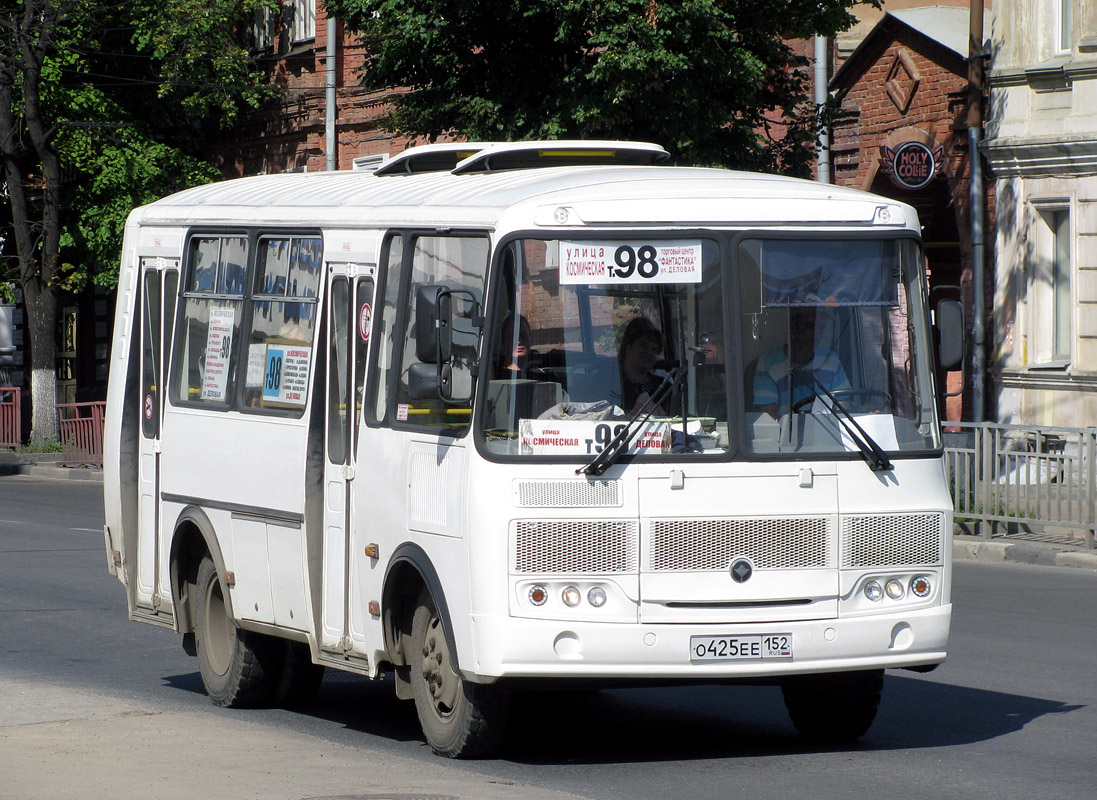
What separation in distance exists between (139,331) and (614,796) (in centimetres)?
481

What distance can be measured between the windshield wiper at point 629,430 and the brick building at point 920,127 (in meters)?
16.7

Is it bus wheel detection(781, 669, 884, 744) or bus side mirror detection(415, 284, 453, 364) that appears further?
bus wheel detection(781, 669, 884, 744)

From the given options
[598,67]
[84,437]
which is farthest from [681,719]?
[84,437]

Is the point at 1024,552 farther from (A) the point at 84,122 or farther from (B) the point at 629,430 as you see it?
(A) the point at 84,122

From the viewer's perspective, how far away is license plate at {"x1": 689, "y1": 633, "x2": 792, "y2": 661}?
760 centimetres

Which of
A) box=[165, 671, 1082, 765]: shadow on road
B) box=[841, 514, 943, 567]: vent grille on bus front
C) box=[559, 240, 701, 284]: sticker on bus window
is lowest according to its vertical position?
box=[165, 671, 1082, 765]: shadow on road

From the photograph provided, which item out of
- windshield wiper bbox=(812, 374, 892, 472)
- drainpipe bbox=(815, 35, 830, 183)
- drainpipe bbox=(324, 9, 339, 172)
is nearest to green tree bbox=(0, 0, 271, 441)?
drainpipe bbox=(324, 9, 339, 172)

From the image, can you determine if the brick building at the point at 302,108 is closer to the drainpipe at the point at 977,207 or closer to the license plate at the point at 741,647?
the drainpipe at the point at 977,207

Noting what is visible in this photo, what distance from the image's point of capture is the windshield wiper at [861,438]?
26.1ft

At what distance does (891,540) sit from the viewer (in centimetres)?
800

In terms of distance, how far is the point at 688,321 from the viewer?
7.87 metres

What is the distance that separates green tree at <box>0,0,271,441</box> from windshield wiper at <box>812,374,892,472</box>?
25975 mm

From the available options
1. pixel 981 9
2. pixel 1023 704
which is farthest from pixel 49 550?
pixel 981 9

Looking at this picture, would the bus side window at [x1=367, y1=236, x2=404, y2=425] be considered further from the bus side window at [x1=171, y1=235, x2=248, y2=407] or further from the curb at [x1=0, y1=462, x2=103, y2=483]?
the curb at [x1=0, y1=462, x2=103, y2=483]
